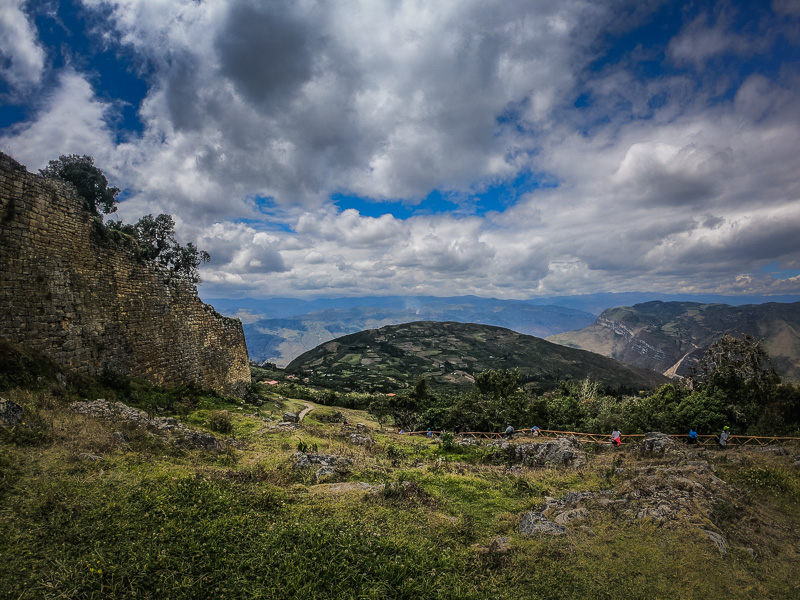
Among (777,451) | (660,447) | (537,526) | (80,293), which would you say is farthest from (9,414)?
(777,451)

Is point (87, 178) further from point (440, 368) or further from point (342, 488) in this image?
point (440, 368)

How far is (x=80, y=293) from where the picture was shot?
632 inches

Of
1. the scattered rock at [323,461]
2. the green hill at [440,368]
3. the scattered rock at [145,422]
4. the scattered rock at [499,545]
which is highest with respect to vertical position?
the scattered rock at [145,422]

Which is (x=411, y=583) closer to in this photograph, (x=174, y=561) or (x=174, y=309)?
(x=174, y=561)

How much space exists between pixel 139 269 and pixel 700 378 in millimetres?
40703

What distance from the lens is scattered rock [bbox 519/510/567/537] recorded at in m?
8.06

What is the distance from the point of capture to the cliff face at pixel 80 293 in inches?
536

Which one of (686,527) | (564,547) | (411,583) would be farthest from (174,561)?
(686,527)

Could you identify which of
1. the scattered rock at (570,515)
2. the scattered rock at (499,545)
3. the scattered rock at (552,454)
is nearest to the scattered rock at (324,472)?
the scattered rock at (499,545)

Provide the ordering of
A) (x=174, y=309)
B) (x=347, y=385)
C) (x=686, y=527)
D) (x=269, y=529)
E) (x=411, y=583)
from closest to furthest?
(x=411, y=583) < (x=269, y=529) < (x=686, y=527) < (x=174, y=309) < (x=347, y=385)

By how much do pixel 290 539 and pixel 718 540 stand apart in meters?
8.94

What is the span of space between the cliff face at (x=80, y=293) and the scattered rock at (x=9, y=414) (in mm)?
6314

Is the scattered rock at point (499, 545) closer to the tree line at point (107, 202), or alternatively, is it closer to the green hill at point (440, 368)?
the tree line at point (107, 202)

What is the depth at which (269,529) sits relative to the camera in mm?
6801
